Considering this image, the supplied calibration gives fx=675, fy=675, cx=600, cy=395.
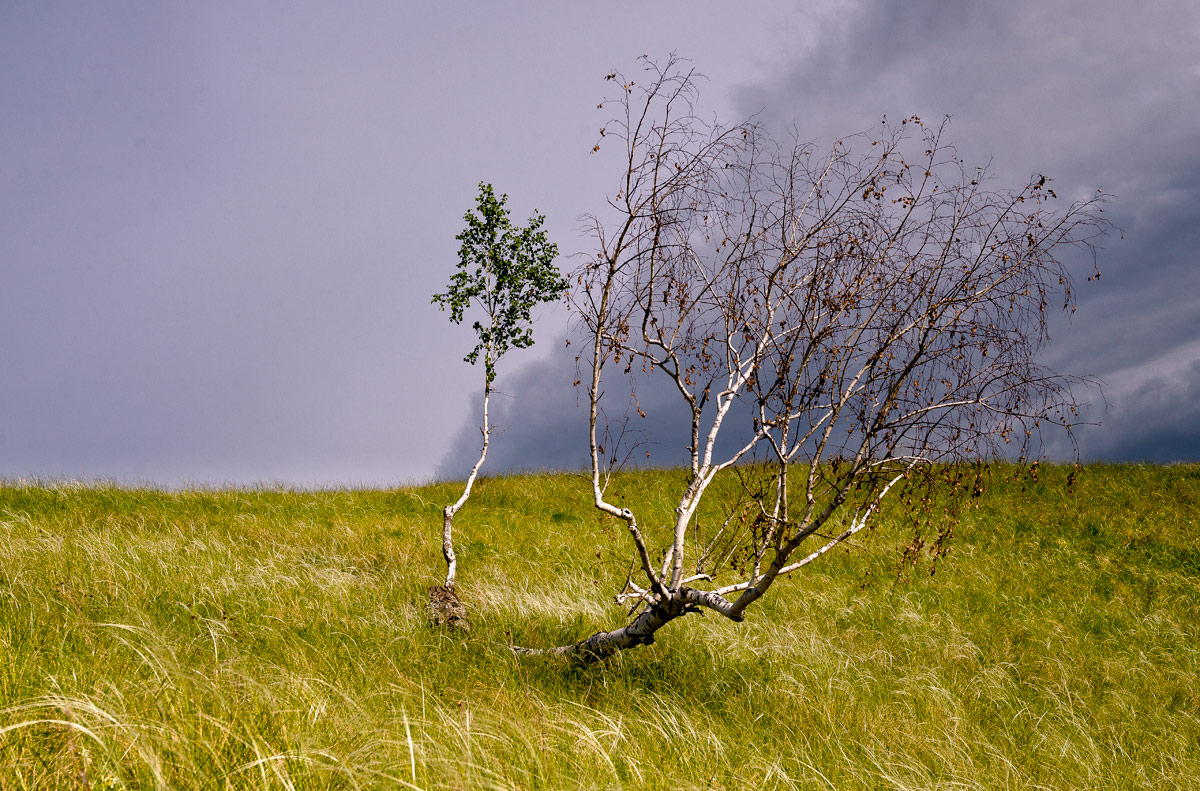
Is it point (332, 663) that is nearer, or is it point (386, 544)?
point (332, 663)

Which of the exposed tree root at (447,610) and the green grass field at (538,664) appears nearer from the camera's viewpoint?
the green grass field at (538,664)

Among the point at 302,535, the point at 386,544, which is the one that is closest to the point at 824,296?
the point at 386,544

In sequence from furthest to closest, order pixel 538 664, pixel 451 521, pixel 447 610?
pixel 451 521 < pixel 447 610 < pixel 538 664

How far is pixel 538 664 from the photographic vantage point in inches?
231

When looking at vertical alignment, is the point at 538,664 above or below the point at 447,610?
below

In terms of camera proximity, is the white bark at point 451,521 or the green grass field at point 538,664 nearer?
the green grass field at point 538,664

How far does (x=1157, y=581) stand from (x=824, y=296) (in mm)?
11141

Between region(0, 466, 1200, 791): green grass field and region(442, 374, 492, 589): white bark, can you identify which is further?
region(442, 374, 492, 589): white bark

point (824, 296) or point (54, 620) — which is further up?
point (824, 296)

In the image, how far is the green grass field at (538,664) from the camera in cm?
338

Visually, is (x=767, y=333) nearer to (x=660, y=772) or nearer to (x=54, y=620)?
(x=660, y=772)

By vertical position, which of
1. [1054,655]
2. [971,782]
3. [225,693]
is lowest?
[1054,655]

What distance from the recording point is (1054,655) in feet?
28.7

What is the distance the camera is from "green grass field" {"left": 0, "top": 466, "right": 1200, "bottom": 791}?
3.38 metres
